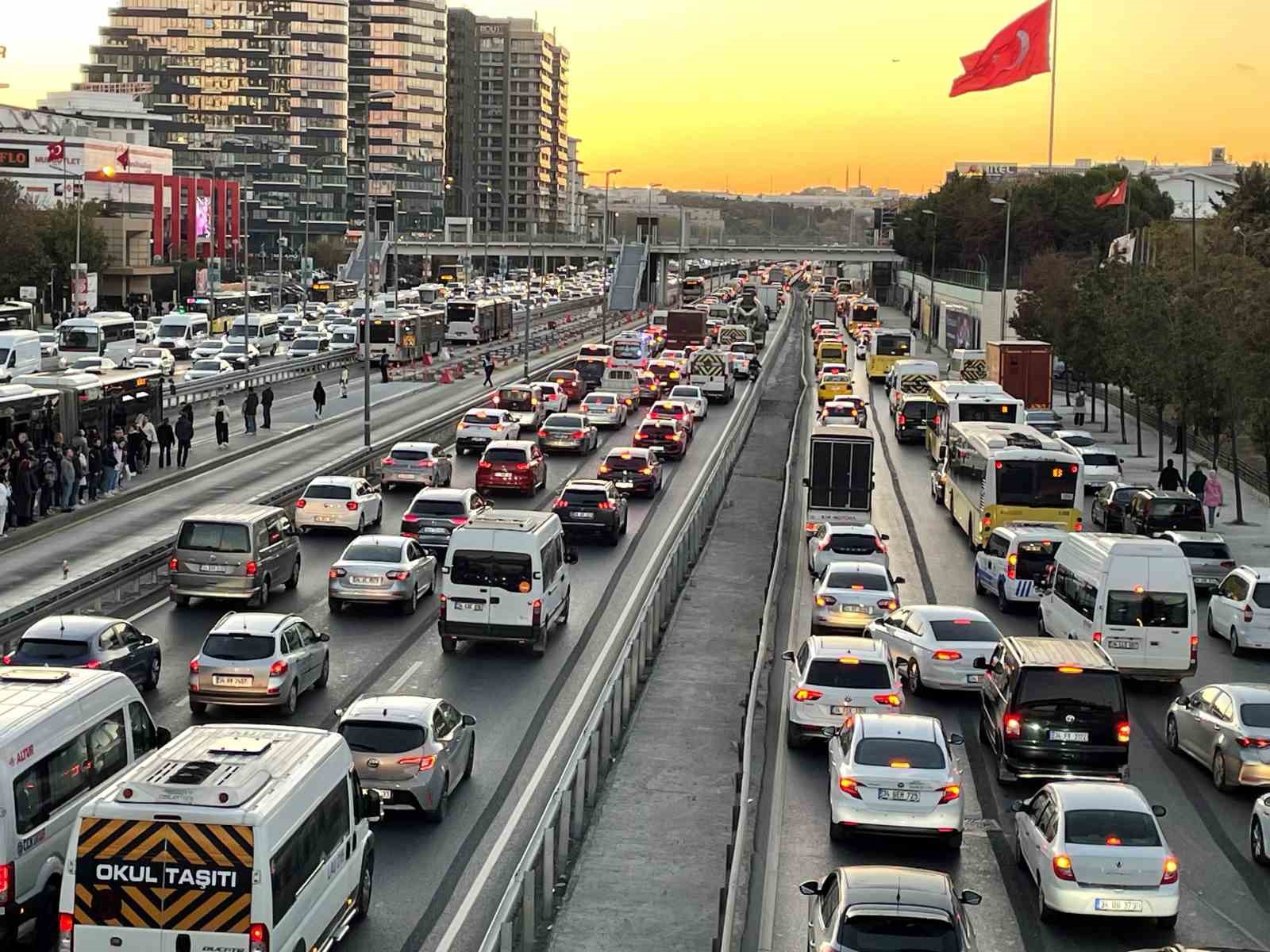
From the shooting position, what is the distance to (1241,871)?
18.4 m

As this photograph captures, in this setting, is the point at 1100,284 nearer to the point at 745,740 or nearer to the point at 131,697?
the point at 745,740

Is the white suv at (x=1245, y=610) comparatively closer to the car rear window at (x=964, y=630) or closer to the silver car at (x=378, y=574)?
the car rear window at (x=964, y=630)

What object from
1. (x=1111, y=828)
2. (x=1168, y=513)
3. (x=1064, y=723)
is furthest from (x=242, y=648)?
(x=1168, y=513)

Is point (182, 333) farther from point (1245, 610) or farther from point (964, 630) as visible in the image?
point (964, 630)

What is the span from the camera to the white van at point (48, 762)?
14.0 meters

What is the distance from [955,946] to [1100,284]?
58640mm

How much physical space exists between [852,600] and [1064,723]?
8.41m

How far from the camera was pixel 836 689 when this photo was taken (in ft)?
70.5

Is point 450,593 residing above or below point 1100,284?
below

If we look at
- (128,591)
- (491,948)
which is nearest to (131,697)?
(491,948)

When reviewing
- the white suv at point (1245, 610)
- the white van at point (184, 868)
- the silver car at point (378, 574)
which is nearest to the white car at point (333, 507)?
the silver car at point (378, 574)

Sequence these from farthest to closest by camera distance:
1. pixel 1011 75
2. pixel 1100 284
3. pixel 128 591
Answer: pixel 1011 75, pixel 1100 284, pixel 128 591

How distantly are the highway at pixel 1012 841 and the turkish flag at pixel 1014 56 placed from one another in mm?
47917

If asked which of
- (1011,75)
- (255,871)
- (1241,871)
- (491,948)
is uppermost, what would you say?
(1011,75)
